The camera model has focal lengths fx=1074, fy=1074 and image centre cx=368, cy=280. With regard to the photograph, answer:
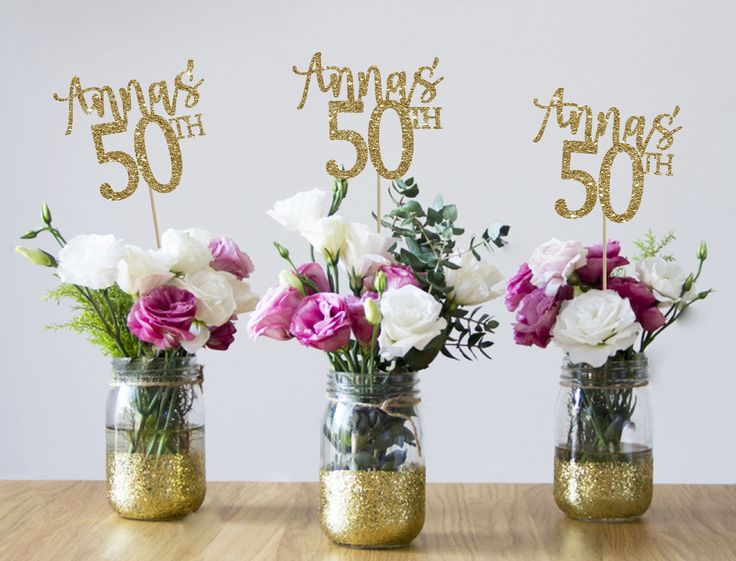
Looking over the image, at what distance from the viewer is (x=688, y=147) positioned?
8.74ft

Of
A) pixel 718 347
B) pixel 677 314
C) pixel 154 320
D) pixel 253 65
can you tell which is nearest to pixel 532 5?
pixel 253 65

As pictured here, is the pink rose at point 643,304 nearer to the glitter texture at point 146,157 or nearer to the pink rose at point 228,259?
the pink rose at point 228,259

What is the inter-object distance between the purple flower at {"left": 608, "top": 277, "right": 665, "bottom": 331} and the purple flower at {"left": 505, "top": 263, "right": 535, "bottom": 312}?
102 millimetres

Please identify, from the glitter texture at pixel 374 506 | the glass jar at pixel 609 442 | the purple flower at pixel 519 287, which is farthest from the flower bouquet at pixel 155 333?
the glass jar at pixel 609 442

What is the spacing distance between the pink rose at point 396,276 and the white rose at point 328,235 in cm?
5

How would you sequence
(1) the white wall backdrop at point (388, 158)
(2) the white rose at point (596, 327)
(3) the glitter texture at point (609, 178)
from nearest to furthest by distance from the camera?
(2) the white rose at point (596, 327) < (3) the glitter texture at point (609, 178) < (1) the white wall backdrop at point (388, 158)

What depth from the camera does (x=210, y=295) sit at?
1.26 meters

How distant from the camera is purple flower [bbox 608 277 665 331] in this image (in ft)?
4.18

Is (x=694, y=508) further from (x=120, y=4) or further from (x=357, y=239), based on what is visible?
(x=120, y=4)

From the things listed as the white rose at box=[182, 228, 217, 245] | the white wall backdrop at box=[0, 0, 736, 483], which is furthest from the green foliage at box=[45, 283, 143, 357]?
the white wall backdrop at box=[0, 0, 736, 483]

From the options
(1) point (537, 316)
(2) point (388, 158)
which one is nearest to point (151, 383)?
(1) point (537, 316)

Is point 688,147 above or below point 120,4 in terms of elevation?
below

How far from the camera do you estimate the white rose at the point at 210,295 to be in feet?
4.13

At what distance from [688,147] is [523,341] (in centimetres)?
155
